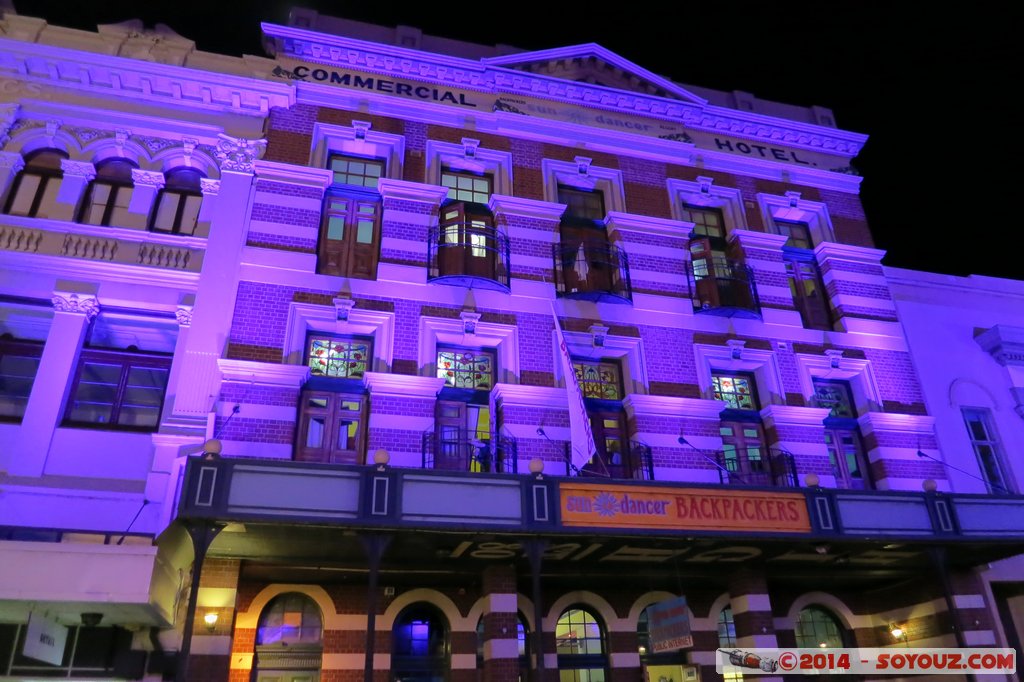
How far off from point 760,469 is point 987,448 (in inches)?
270

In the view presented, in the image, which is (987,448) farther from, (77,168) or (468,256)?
(77,168)

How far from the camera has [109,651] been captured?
42.4 ft

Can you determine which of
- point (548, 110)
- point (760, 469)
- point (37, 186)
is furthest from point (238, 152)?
point (760, 469)

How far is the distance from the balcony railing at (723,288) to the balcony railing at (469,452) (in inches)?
249

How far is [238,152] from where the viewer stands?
17219mm

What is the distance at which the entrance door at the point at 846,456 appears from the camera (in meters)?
17.8

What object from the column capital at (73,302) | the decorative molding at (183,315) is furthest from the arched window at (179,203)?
the column capital at (73,302)

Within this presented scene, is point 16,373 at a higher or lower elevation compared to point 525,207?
lower

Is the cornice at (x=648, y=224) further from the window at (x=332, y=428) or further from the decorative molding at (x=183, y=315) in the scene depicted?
the decorative molding at (x=183, y=315)

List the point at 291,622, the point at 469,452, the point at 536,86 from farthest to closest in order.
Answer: the point at 536,86 → the point at 469,452 → the point at 291,622

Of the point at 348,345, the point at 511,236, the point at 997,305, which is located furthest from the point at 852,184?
the point at 348,345

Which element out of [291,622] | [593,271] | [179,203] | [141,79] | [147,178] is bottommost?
[291,622]

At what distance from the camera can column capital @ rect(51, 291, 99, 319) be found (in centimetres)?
1484

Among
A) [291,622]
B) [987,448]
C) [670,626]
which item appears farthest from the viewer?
[987,448]
